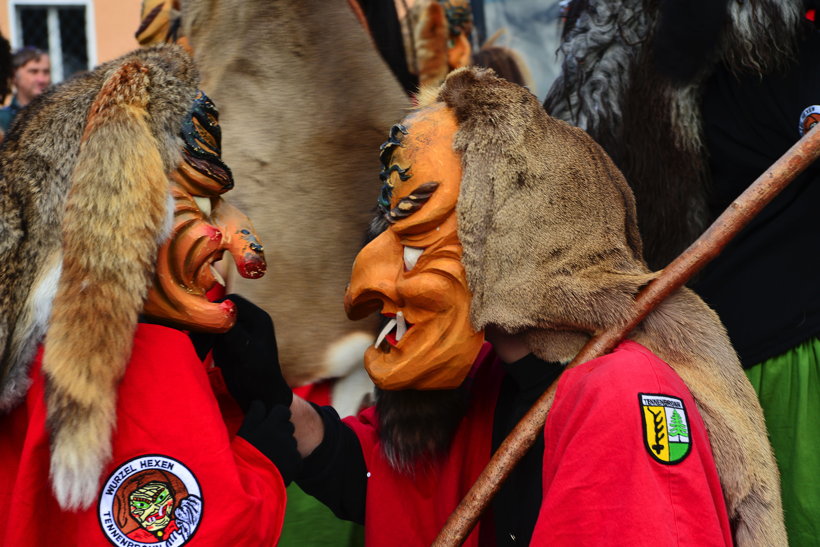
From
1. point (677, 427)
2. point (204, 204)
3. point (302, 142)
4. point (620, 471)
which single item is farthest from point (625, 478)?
point (302, 142)

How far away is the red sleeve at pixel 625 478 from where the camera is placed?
159 cm

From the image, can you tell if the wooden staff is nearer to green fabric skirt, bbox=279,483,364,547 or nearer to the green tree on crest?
the green tree on crest

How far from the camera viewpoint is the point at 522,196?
186cm

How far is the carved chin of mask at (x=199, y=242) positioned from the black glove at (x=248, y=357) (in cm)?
8

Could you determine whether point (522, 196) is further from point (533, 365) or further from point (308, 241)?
point (308, 241)

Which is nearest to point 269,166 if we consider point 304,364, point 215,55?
point 215,55

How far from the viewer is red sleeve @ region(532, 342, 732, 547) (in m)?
1.59

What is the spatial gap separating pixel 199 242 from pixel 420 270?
402mm

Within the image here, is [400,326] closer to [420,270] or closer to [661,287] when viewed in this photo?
[420,270]

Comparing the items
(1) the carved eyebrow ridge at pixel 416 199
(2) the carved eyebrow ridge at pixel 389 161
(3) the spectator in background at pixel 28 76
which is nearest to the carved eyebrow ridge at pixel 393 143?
(2) the carved eyebrow ridge at pixel 389 161

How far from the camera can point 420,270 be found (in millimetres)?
1930

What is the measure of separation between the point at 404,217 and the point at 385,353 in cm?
27

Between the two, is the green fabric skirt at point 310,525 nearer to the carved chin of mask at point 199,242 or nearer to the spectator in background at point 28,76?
the carved chin of mask at point 199,242

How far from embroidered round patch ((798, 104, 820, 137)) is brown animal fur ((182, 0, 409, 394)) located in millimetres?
Result: 916
